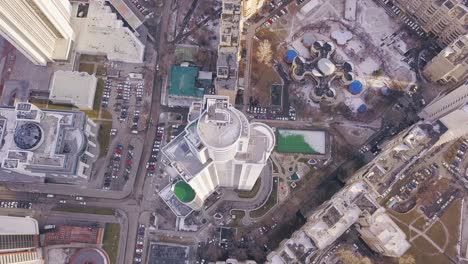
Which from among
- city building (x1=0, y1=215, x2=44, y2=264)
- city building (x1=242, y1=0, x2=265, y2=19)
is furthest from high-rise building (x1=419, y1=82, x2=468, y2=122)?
city building (x1=0, y1=215, x2=44, y2=264)

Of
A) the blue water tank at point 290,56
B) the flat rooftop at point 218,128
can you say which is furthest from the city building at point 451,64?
the flat rooftop at point 218,128

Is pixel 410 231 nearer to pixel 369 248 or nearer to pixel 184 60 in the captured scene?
pixel 369 248

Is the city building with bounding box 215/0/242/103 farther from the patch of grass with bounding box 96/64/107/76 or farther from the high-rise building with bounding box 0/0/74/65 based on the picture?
the high-rise building with bounding box 0/0/74/65

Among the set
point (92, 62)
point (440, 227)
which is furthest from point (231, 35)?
point (440, 227)

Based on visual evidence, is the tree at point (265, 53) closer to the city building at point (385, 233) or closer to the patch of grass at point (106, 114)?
the patch of grass at point (106, 114)

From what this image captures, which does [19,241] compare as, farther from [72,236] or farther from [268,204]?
[268,204]

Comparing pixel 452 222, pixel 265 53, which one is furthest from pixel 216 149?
pixel 452 222
